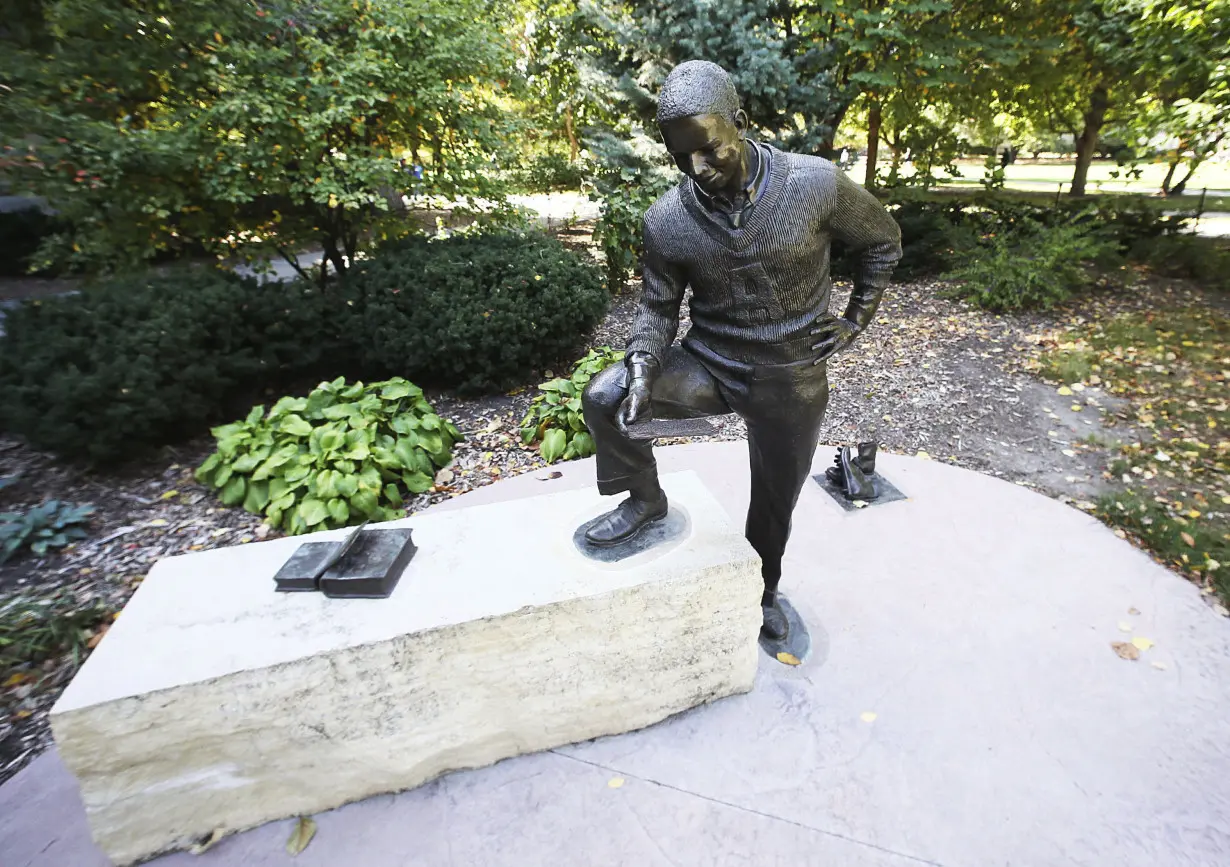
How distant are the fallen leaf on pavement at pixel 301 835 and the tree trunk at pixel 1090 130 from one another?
54.6 ft

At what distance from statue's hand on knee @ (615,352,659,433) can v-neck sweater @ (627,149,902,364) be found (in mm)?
54

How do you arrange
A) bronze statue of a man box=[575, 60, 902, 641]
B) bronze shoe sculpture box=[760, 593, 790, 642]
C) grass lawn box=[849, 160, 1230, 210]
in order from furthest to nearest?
grass lawn box=[849, 160, 1230, 210]
bronze shoe sculpture box=[760, 593, 790, 642]
bronze statue of a man box=[575, 60, 902, 641]

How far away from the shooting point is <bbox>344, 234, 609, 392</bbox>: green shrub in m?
5.68

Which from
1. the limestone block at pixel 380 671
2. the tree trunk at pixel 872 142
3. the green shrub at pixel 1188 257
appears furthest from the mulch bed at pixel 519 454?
the tree trunk at pixel 872 142

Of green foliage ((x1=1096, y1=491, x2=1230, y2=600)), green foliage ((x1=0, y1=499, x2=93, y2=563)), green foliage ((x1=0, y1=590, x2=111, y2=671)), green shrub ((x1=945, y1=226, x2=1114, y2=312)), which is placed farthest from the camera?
green shrub ((x1=945, y1=226, x2=1114, y2=312))

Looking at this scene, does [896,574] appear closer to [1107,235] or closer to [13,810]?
[13,810]

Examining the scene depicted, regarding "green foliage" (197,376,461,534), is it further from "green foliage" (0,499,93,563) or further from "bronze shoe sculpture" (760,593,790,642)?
"bronze shoe sculpture" (760,593,790,642)

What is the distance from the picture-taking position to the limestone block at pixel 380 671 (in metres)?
2.26

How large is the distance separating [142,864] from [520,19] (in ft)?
37.7

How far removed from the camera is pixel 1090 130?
1565 cm

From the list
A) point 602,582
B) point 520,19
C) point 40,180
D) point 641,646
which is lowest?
point 641,646

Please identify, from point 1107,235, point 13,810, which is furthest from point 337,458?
point 1107,235

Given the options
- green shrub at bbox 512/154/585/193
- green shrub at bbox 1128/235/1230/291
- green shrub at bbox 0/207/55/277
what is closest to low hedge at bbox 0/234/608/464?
green shrub at bbox 512/154/585/193

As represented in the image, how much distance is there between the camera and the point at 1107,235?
9.88 metres
